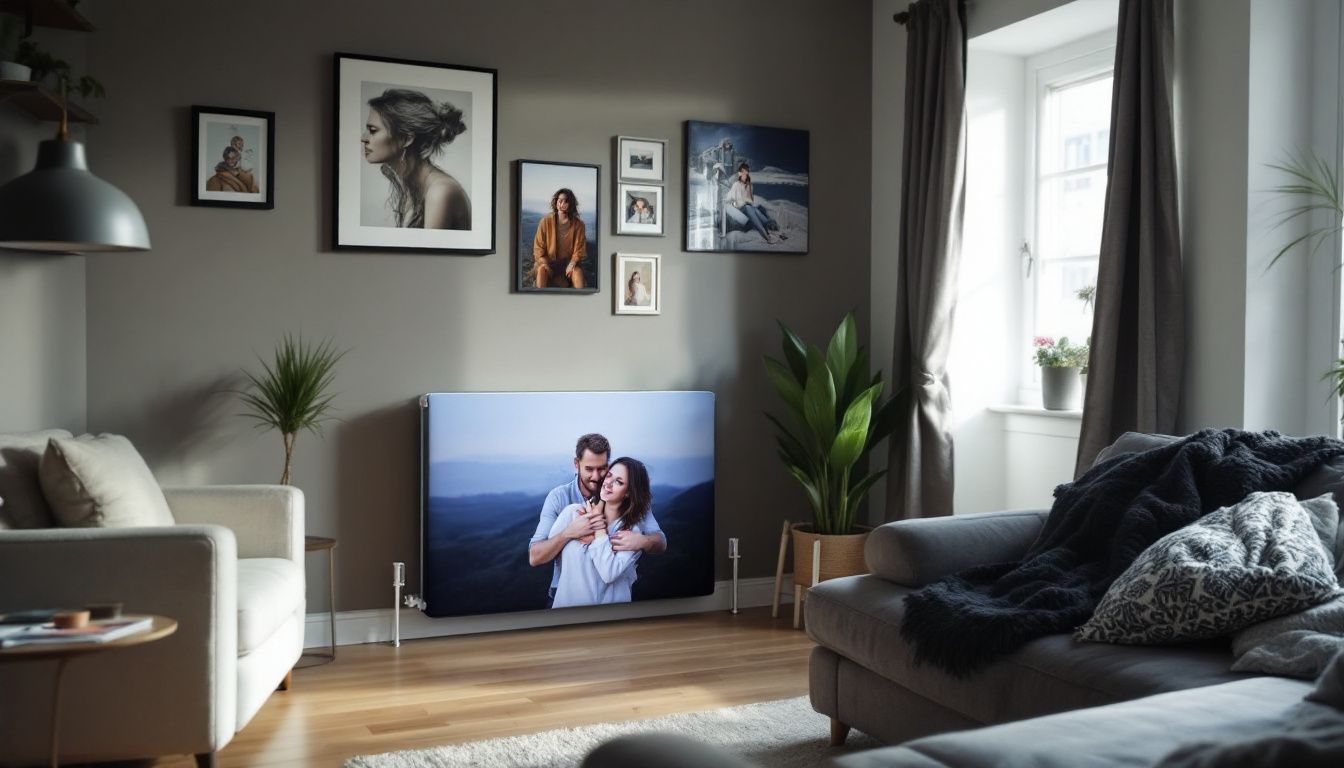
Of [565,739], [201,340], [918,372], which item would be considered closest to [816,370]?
[918,372]

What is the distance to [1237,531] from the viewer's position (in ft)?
7.70

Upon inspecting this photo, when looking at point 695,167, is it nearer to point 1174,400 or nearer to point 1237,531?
point 1174,400

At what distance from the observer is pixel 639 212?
4.52 metres

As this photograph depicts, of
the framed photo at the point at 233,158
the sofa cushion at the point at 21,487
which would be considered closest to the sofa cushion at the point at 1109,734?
the sofa cushion at the point at 21,487

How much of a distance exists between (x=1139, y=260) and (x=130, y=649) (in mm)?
3090

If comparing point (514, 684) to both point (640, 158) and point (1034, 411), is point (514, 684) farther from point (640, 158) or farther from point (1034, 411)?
point (1034, 411)

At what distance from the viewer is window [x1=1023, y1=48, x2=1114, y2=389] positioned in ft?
14.2

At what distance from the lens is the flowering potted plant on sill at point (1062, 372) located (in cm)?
420

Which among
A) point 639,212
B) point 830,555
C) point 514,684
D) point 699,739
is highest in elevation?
point 639,212

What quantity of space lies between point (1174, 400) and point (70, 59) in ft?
12.1

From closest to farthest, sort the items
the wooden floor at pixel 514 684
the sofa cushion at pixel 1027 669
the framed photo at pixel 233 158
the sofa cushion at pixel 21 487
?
the sofa cushion at pixel 1027 669 < the sofa cushion at pixel 21 487 < the wooden floor at pixel 514 684 < the framed photo at pixel 233 158

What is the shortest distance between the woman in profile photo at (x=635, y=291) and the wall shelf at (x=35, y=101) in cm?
196

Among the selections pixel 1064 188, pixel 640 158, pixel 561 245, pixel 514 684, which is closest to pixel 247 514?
pixel 514 684

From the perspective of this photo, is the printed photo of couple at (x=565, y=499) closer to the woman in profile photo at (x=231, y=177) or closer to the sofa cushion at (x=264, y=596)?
the sofa cushion at (x=264, y=596)
